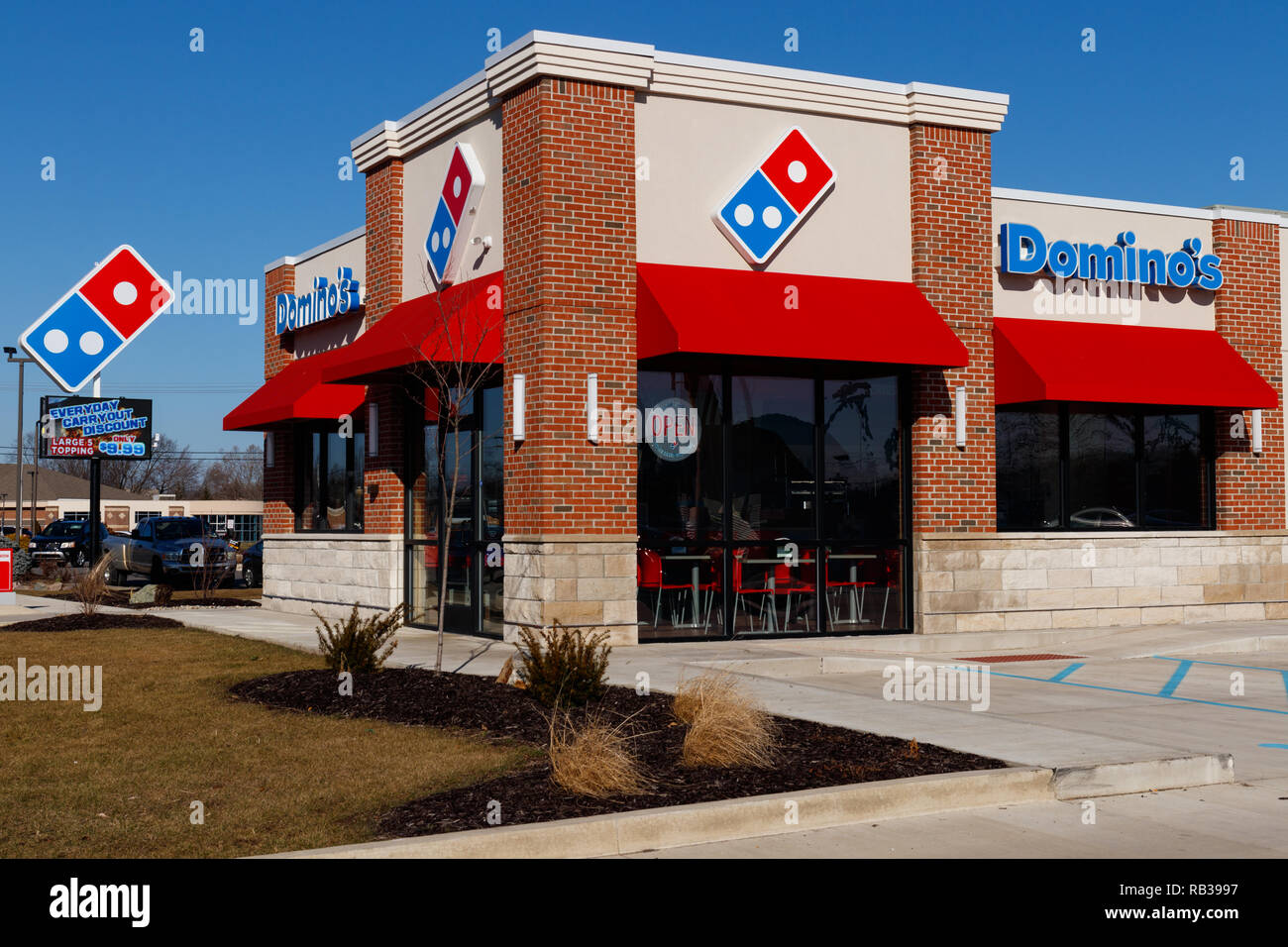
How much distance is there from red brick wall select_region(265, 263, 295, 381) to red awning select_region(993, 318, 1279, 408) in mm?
13201

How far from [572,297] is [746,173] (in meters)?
3.01

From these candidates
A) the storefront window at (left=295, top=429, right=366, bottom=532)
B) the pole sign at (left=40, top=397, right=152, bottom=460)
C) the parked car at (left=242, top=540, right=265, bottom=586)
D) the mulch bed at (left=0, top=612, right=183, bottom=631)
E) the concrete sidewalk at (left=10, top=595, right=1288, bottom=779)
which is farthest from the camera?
the parked car at (left=242, top=540, right=265, bottom=586)

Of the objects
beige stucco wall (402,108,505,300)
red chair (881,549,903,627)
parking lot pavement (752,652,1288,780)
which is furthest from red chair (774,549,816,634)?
beige stucco wall (402,108,505,300)

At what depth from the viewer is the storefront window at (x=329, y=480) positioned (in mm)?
21734

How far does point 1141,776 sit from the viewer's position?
8.43 m

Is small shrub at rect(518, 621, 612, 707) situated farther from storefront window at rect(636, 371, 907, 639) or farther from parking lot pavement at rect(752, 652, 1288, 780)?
storefront window at rect(636, 371, 907, 639)

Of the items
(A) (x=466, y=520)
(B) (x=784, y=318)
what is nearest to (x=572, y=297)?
(B) (x=784, y=318)

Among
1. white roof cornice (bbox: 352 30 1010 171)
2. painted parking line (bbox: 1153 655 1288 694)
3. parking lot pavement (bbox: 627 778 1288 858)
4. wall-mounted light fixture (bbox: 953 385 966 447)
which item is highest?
white roof cornice (bbox: 352 30 1010 171)

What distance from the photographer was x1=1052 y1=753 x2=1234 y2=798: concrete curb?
821cm

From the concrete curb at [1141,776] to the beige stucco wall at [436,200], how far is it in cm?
1042
